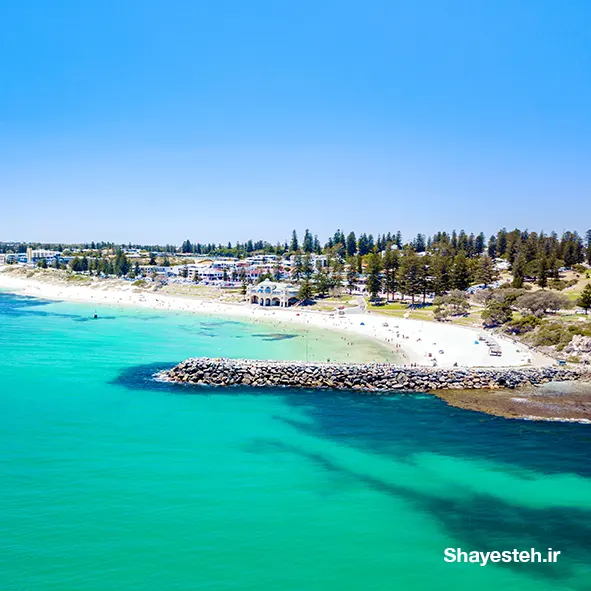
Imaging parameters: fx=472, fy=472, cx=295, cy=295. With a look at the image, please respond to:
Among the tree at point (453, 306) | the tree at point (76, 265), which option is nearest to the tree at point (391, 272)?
the tree at point (453, 306)

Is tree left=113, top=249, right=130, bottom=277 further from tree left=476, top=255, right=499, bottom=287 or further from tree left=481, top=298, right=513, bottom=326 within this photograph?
tree left=481, top=298, right=513, bottom=326

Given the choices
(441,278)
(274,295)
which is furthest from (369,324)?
(274,295)

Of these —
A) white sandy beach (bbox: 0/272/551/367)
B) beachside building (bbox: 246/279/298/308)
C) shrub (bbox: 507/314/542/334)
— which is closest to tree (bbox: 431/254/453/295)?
white sandy beach (bbox: 0/272/551/367)

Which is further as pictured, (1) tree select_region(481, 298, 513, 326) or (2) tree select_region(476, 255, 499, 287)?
(2) tree select_region(476, 255, 499, 287)

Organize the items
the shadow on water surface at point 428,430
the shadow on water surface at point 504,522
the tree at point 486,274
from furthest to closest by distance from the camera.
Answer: the tree at point 486,274 → the shadow on water surface at point 428,430 → the shadow on water surface at point 504,522

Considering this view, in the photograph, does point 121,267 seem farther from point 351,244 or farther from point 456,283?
point 456,283

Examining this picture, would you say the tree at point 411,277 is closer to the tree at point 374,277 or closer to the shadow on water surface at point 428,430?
the tree at point 374,277

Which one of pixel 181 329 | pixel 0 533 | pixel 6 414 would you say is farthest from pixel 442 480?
pixel 181 329
